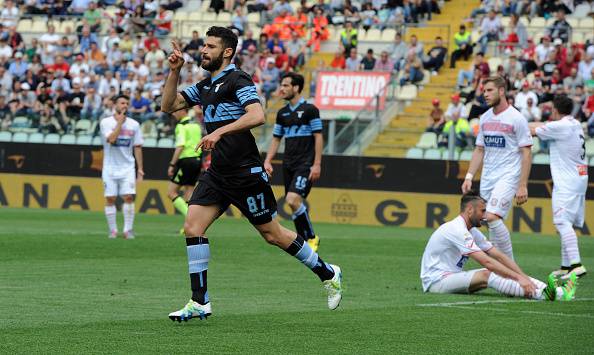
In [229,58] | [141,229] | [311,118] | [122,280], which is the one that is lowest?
[141,229]

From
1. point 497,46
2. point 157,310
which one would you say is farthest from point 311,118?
point 497,46

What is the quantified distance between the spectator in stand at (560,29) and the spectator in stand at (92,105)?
1172 centimetres

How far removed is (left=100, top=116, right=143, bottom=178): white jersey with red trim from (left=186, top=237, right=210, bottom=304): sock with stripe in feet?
36.0

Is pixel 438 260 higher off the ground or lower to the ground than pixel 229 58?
lower

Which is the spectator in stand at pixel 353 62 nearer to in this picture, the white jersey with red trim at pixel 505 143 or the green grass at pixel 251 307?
the green grass at pixel 251 307

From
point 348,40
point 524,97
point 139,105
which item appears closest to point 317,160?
point 524,97

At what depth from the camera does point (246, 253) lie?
704 inches

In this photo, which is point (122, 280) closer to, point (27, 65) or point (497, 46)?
point (497, 46)

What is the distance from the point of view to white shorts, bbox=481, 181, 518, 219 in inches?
558

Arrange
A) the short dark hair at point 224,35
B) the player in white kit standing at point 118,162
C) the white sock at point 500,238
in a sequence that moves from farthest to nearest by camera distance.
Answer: the player in white kit standing at point 118,162
the white sock at point 500,238
the short dark hair at point 224,35

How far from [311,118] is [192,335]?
9.32 metres

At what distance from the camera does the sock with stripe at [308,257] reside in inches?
414

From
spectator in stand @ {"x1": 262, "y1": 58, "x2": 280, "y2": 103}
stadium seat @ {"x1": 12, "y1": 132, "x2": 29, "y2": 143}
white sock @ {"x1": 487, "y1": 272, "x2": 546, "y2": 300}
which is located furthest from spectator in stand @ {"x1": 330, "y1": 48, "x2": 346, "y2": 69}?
white sock @ {"x1": 487, "y1": 272, "x2": 546, "y2": 300}

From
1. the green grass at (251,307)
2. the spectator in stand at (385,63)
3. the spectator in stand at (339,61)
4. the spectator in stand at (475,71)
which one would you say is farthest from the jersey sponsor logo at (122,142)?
the spectator in stand at (339,61)
